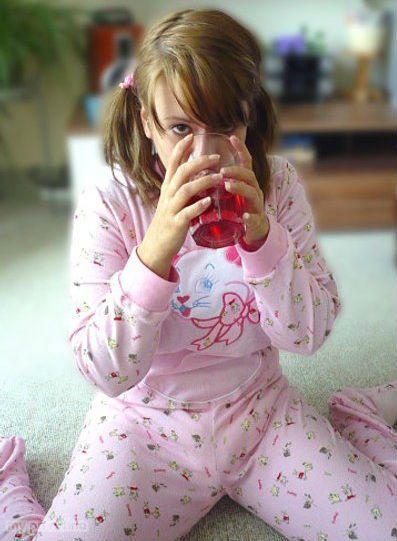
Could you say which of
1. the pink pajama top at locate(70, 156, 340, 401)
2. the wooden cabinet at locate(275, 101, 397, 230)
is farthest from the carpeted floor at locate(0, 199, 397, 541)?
the pink pajama top at locate(70, 156, 340, 401)

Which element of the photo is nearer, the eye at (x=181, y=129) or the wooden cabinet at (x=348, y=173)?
the eye at (x=181, y=129)

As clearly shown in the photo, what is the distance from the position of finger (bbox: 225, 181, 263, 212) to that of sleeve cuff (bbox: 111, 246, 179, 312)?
0.14m

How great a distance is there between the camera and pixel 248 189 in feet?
2.58

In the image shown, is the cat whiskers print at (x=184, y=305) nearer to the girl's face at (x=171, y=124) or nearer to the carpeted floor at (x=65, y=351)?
the girl's face at (x=171, y=124)

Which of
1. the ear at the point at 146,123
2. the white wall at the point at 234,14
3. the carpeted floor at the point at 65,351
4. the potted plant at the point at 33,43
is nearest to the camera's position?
the ear at the point at 146,123

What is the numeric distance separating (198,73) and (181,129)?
0.25 feet

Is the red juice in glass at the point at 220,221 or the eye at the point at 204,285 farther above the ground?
the red juice in glass at the point at 220,221

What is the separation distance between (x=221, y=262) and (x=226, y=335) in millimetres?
112

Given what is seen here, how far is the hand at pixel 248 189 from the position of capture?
78 centimetres

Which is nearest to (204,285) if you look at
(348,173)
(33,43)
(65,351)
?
(65,351)

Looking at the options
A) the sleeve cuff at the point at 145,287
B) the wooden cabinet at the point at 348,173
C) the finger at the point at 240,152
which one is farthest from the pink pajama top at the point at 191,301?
the wooden cabinet at the point at 348,173

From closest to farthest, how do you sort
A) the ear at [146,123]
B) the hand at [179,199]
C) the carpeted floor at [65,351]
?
the hand at [179,199] < the ear at [146,123] < the carpeted floor at [65,351]

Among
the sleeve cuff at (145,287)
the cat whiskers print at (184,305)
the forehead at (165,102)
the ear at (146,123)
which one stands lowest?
the cat whiskers print at (184,305)

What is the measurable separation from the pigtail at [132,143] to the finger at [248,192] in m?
0.20
